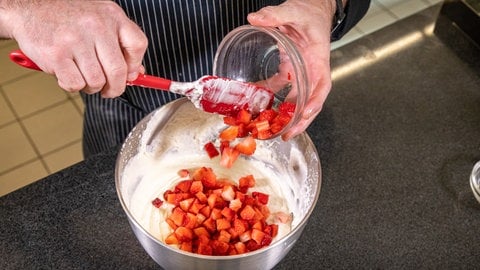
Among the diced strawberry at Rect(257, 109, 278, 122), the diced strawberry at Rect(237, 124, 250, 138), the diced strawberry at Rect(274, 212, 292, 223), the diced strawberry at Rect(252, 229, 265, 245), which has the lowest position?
the diced strawberry at Rect(274, 212, 292, 223)

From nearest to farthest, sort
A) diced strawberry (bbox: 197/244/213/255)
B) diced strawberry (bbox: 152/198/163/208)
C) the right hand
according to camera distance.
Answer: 1. the right hand
2. diced strawberry (bbox: 197/244/213/255)
3. diced strawberry (bbox: 152/198/163/208)

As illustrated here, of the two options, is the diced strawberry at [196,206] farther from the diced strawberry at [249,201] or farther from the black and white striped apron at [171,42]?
the black and white striped apron at [171,42]

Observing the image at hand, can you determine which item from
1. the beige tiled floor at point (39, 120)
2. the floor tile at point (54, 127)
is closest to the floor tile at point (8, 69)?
the beige tiled floor at point (39, 120)

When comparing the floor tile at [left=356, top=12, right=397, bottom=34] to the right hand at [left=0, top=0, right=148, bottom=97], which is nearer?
the right hand at [left=0, top=0, right=148, bottom=97]

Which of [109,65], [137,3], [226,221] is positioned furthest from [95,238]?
[137,3]

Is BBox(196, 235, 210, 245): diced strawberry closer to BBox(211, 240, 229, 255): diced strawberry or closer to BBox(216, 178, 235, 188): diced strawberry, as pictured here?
BBox(211, 240, 229, 255): diced strawberry

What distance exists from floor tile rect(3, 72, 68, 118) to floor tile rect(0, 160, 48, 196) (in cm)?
25

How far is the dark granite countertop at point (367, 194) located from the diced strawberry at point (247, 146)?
0.16 metres

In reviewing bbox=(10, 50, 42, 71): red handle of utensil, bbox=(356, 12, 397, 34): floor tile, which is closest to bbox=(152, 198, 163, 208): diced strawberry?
bbox=(10, 50, 42, 71): red handle of utensil

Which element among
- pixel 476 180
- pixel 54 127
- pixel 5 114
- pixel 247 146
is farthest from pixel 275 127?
pixel 5 114

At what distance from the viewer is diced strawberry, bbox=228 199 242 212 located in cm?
93

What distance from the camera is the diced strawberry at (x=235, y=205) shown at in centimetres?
93

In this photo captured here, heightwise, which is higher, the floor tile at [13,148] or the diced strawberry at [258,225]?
the diced strawberry at [258,225]

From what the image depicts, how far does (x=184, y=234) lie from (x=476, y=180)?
59cm
